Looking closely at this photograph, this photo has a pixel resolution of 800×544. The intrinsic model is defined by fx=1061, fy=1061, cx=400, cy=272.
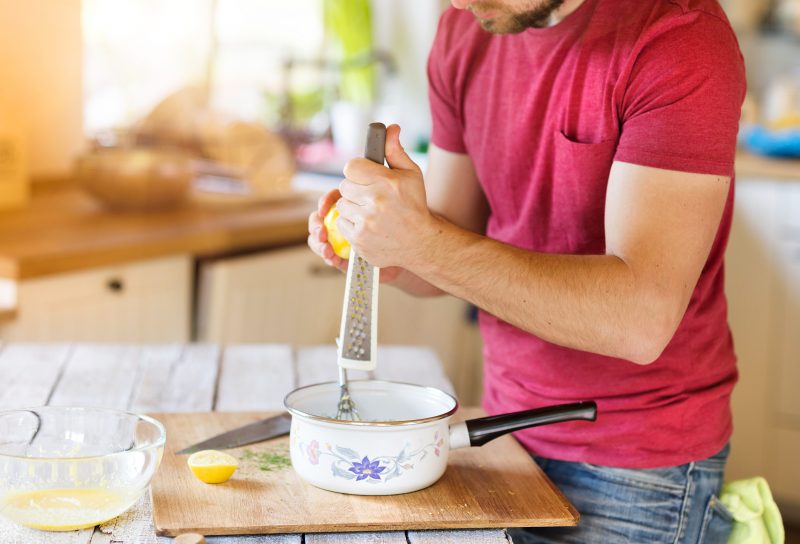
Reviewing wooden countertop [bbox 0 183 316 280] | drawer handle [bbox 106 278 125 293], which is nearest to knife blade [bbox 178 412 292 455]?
wooden countertop [bbox 0 183 316 280]

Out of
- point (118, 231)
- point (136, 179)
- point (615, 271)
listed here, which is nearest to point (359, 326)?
point (615, 271)

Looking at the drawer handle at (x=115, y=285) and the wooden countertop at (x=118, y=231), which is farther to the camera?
the drawer handle at (x=115, y=285)

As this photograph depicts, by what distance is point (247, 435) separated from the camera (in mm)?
1122

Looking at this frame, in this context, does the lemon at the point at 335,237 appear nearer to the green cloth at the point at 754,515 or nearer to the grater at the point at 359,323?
the grater at the point at 359,323

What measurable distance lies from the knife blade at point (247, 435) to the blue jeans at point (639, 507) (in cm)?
29

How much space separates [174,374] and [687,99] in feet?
2.48

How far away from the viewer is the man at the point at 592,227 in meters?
Answer: 1.05

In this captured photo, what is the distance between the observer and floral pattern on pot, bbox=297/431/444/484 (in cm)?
97

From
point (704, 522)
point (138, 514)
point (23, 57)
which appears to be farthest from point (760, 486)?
point (23, 57)

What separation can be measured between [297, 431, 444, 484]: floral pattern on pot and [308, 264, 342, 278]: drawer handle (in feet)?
5.96

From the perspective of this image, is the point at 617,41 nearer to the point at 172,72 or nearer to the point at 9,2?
the point at 9,2

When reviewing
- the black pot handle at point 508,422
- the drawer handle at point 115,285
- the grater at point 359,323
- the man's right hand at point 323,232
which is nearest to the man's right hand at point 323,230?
the man's right hand at point 323,232

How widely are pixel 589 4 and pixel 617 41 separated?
95 mm

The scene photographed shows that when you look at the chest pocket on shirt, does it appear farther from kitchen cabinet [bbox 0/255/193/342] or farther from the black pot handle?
kitchen cabinet [bbox 0/255/193/342]
